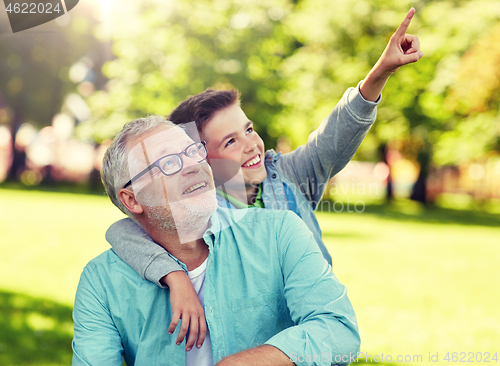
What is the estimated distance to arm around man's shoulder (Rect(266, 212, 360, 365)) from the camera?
163 cm

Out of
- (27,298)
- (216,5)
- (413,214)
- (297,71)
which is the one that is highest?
(216,5)

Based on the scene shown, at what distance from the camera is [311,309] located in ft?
5.69

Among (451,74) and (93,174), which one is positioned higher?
(451,74)

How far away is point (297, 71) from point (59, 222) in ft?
35.5

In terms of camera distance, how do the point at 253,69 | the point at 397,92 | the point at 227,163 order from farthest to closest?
the point at 397,92 < the point at 253,69 < the point at 227,163

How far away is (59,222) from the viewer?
12.7 meters

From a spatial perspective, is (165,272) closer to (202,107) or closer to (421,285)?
(202,107)

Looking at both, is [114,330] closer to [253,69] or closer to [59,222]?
[59,222]

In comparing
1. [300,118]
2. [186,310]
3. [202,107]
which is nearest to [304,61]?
[300,118]

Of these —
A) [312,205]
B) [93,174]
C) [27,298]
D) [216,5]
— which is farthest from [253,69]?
[93,174]

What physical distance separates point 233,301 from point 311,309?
12.5 inches

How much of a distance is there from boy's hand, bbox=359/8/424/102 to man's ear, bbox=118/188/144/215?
1181mm

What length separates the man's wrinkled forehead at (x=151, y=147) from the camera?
199cm

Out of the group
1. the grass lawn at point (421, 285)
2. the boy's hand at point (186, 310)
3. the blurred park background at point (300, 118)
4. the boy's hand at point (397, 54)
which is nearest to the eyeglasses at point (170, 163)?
the boy's hand at point (186, 310)
